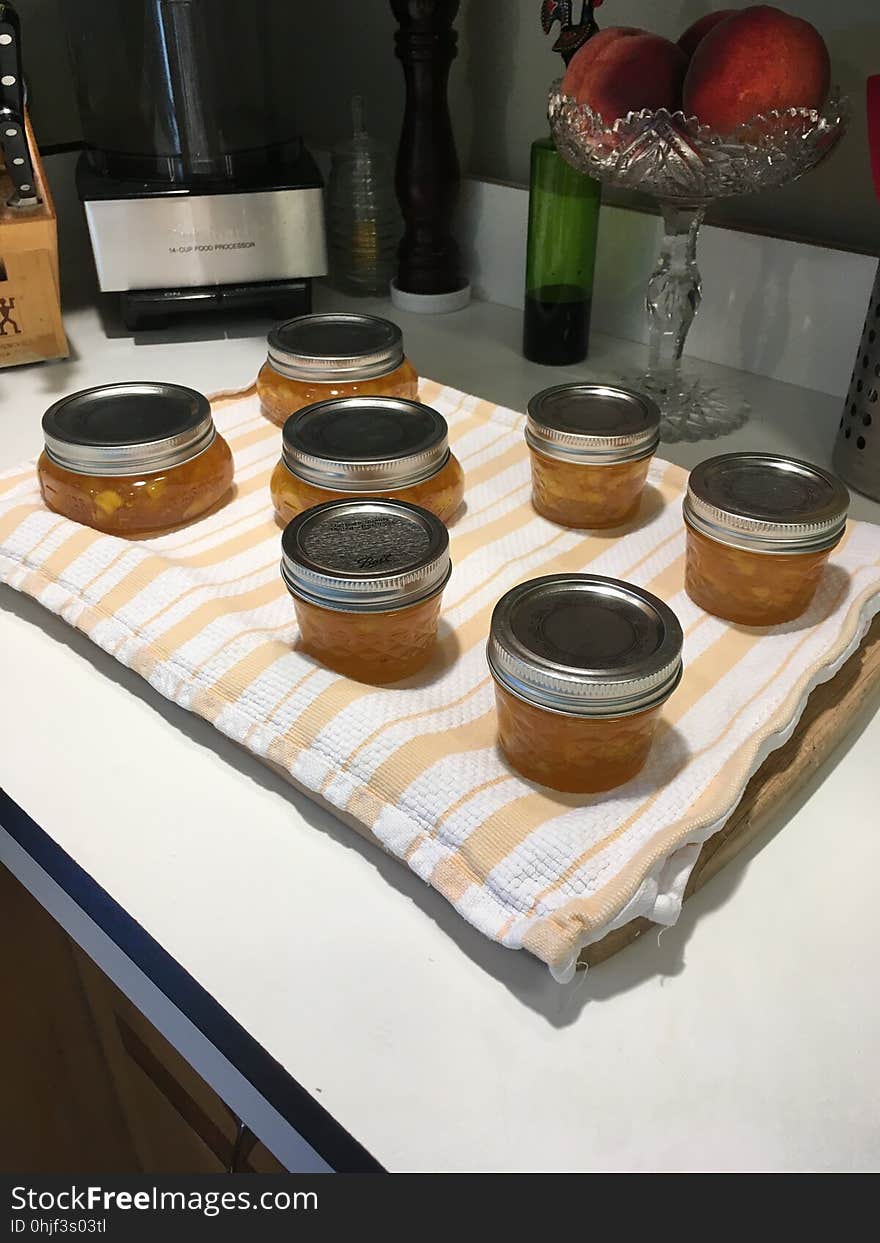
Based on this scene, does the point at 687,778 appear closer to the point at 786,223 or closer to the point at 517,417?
the point at 517,417

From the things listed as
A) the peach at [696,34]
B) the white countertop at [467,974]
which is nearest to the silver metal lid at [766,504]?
the white countertop at [467,974]

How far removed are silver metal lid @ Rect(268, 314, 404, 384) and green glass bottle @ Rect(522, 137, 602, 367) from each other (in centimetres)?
22

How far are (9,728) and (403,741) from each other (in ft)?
0.70

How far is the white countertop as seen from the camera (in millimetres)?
339

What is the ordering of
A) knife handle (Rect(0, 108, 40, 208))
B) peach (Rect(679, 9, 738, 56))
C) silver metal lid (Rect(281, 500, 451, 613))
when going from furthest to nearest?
knife handle (Rect(0, 108, 40, 208)) → peach (Rect(679, 9, 738, 56)) → silver metal lid (Rect(281, 500, 451, 613))

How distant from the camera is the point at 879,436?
2.21 ft

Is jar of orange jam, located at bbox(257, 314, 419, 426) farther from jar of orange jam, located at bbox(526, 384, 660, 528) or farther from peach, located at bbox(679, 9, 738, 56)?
peach, located at bbox(679, 9, 738, 56)

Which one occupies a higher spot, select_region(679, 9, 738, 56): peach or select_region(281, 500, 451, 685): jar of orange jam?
select_region(679, 9, 738, 56): peach

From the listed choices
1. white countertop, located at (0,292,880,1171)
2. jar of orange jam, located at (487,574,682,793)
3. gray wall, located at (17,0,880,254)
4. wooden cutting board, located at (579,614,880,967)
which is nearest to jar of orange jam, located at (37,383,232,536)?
white countertop, located at (0,292,880,1171)

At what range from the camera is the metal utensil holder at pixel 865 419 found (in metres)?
0.67

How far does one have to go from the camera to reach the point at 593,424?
2.05 ft

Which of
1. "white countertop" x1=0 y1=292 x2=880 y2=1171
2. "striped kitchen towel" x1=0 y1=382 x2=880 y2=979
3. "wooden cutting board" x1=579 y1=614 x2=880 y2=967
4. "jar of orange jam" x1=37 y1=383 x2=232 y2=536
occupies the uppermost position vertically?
"jar of orange jam" x1=37 y1=383 x2=232 y2=536

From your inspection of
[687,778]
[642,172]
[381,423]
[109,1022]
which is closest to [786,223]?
[642,172]

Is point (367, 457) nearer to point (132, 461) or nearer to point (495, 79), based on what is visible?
point (132, 461)
